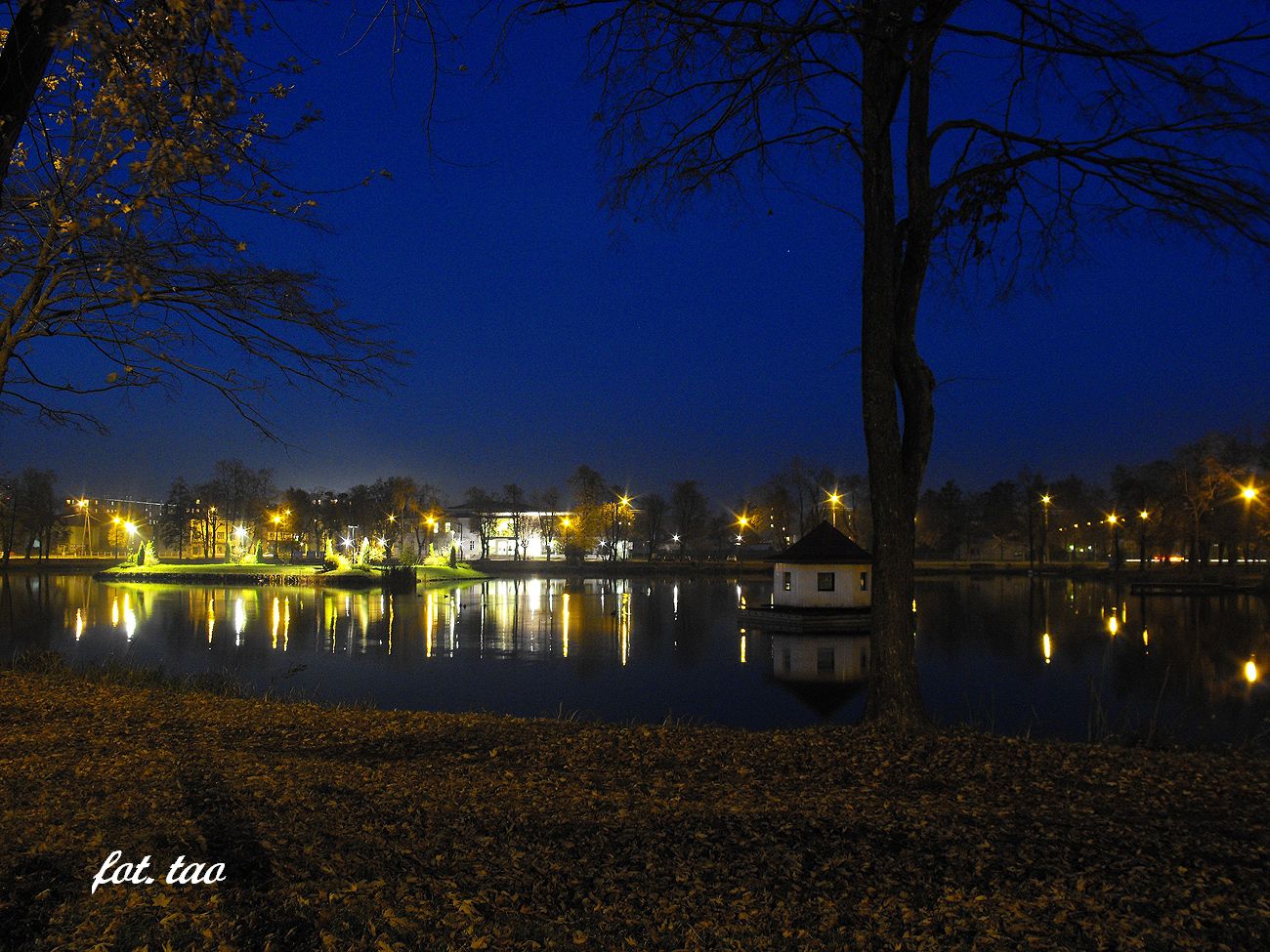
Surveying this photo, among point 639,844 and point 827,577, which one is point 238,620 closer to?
point 827,577

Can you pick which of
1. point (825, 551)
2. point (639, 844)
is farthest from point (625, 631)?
point (639, 844)

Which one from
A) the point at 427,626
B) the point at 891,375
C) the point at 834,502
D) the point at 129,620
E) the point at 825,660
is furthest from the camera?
the point at 834,502

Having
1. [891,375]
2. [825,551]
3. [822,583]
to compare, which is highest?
[891,375]

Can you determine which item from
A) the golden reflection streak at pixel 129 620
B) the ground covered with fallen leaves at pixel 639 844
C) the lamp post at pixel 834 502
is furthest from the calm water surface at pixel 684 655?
the lamp post at pixel 834 502

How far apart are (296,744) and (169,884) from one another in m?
4.03

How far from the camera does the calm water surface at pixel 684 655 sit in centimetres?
1795

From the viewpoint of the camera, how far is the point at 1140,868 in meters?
4.13

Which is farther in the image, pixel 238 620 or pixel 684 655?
pixel 238 620

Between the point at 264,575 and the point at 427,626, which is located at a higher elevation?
the point at 264,575

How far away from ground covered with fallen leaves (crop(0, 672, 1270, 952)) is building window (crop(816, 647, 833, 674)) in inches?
648

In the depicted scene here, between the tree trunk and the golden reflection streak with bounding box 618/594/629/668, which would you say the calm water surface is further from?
the tree trunk

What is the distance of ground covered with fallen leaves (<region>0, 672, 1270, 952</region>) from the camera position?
348 cm

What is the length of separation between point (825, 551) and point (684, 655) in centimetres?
1089

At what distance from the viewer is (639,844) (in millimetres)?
4527
